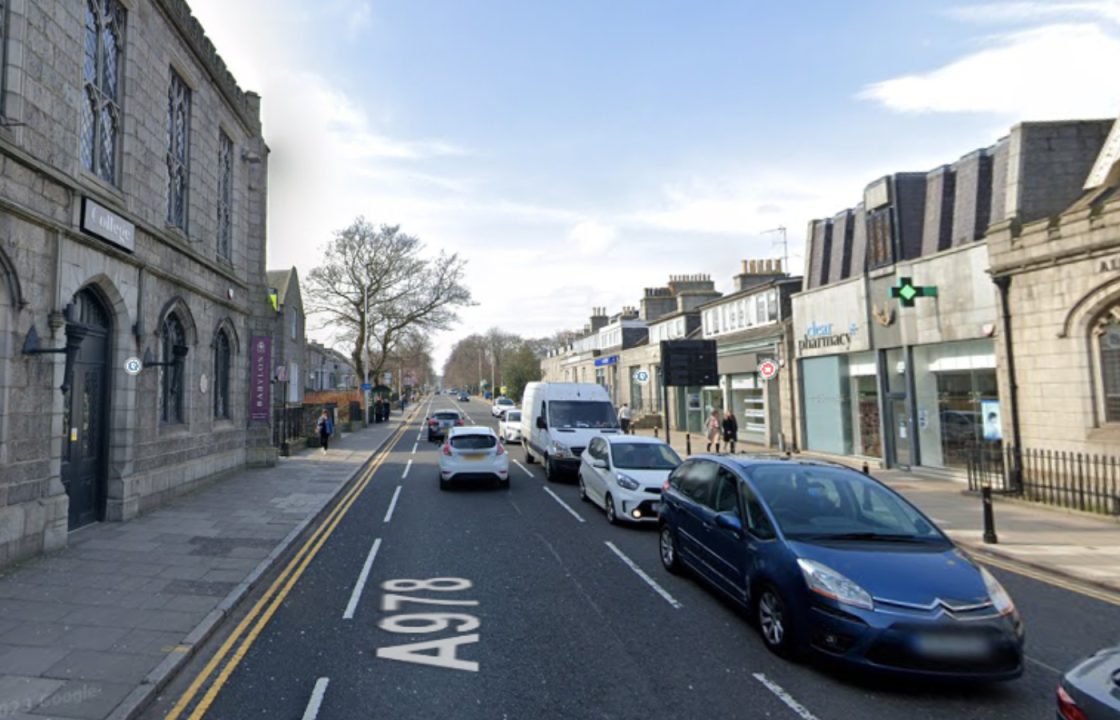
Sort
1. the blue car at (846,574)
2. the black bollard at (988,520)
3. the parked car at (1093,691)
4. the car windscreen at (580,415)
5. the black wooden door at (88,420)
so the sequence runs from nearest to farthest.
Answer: the parked car at (1093,691), the blue car at (846,574), the black bollard at (988,520), the black wooden door at (88,420), the car windscreen at (580,415)

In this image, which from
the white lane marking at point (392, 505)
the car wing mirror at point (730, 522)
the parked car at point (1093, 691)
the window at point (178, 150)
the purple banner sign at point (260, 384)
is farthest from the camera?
the purple banner sign at point (260, 384)

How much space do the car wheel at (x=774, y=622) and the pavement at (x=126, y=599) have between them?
4.94 m

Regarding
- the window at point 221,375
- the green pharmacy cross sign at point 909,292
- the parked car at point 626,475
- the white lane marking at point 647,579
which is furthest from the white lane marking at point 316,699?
the green pharmacy cross sign at point 909,292

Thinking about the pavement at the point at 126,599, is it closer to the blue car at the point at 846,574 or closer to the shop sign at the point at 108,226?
the shop sign at the point at 108,226

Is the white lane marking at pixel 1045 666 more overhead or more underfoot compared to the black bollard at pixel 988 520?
more underfoot

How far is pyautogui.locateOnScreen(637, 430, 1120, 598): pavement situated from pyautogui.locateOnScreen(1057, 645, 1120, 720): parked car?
5.56m

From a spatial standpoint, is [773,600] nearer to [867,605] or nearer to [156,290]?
[867,605]

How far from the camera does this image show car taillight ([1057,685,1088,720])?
2.74 meters

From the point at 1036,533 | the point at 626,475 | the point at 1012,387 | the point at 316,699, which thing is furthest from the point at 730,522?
the point at 1012,387

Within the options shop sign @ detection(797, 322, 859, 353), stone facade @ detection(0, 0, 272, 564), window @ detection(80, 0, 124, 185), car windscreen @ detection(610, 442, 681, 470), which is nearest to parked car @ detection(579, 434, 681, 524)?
car windscreen @ detection(610, 442, 681, 470)

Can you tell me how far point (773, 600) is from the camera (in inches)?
205

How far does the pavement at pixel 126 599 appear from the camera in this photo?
4.55m

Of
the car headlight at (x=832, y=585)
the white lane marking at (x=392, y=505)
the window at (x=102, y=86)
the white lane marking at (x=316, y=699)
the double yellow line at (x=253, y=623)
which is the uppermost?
the window at (x=102, y=86)

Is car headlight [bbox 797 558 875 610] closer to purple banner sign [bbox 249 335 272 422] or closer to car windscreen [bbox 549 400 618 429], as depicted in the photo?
car windscreen [bbox 549 400 618 429]
